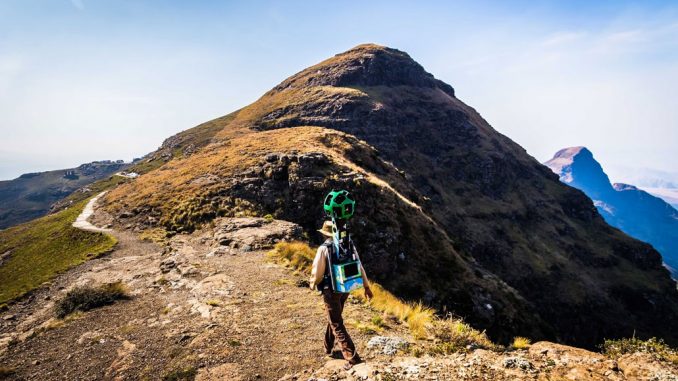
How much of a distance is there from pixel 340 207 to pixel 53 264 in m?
31.9

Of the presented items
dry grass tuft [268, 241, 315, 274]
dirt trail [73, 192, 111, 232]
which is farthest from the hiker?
dirt trail [73, 192, 111, 232]

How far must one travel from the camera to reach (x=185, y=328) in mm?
11773

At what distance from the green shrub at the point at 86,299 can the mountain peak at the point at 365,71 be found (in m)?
140

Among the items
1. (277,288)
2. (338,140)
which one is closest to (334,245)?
(277,288)

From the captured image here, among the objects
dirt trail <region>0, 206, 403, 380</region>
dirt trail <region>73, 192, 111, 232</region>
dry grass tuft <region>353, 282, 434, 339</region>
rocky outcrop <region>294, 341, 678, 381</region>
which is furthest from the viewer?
dirt trail <region>73, 192, 111, 232</region>

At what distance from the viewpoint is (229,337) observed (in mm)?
10555

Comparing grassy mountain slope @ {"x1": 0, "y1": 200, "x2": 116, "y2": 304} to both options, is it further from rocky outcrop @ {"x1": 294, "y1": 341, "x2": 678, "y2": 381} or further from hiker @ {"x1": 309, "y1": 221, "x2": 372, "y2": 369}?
rocky outcrop @ {"x1": 294, "y1": 341, "x2": 678, "y2": 381}

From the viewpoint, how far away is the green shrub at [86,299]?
15.0m

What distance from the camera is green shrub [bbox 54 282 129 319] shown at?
1498cm

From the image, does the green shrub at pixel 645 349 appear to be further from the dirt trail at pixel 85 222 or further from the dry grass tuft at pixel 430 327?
the dirt trail at pixel 85 222

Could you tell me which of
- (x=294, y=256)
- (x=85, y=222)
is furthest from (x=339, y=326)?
(x=85, y=222)

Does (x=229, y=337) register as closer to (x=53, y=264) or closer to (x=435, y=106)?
(x=53, y=264)

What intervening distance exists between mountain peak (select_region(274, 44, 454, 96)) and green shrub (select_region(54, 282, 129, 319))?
460 ft

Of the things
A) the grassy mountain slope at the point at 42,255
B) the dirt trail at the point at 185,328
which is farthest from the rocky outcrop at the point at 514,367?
the grassy mountain slope at the point at 42,255
